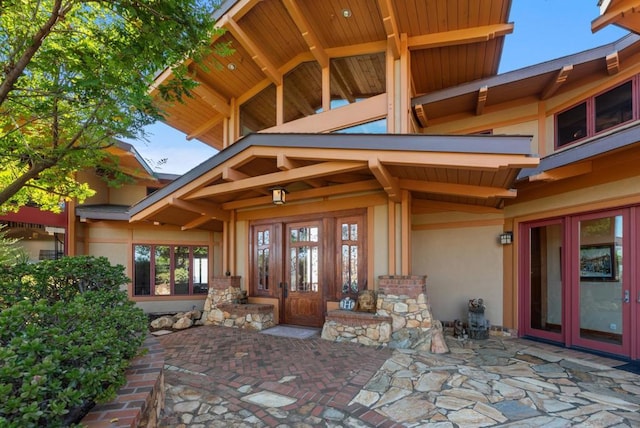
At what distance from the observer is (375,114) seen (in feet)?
19.7

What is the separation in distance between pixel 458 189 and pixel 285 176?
9.65 feet

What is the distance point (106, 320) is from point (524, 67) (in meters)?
7.26

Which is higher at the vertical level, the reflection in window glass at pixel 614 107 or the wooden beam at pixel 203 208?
the reflection in window glass at pixel 614 107

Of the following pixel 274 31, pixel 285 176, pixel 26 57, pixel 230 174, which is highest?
pixel 274 31

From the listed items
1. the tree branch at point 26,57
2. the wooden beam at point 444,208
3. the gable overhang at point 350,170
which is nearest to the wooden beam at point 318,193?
the gable overhang at point 350,170

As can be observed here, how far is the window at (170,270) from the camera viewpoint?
30.1 feet

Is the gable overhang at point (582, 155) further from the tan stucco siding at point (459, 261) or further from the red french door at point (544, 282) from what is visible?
the tan stucco siding at point (459, 261)

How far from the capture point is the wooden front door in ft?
21.4

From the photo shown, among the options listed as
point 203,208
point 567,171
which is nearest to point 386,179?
point 567,171

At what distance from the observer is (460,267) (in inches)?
271

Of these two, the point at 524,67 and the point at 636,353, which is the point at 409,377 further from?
the point at 524,67

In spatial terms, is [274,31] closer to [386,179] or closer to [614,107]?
[386,179]

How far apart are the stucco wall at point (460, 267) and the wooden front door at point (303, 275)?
2.47 meters

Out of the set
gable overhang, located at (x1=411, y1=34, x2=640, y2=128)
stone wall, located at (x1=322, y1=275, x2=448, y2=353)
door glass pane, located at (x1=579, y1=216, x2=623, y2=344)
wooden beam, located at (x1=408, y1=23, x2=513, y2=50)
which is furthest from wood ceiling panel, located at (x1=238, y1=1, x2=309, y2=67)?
door glass pane, located at (x1=579, y1=216, x2=623, y2=344)
